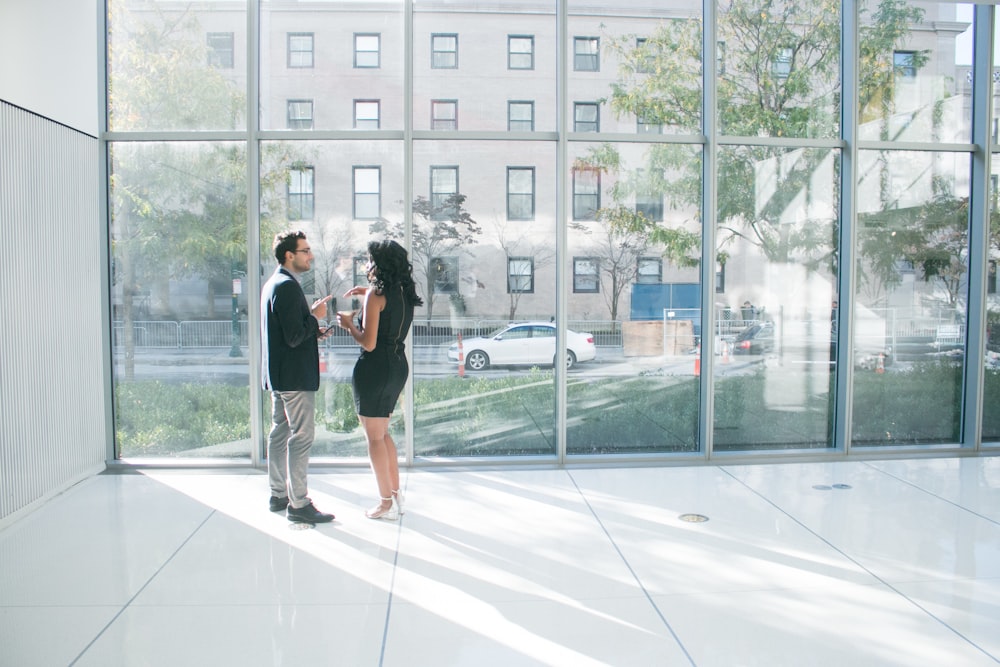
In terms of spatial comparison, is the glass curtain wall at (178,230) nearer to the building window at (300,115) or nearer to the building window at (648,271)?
the building window at (300,115)

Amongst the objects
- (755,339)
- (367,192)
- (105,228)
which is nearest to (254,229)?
(367,192)

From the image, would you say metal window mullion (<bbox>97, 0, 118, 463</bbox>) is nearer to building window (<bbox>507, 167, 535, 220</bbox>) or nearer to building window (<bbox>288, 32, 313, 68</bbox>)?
building window (<bbox>288, 32, 313, 68</bbox>)

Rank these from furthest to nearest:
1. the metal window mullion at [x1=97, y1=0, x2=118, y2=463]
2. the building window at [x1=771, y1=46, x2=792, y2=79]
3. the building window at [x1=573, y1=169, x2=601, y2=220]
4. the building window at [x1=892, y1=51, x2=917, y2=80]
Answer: the building window at [x1=892, y1=51, x2=917, y2=80] → the building window at [x1=771, y1=46, x2=792, y2=79] → the building window at [x1=573, y1=169, x2=601, y2=220] → the metal window mullion at [x1=97, y1=0, x2=118, y2=463]

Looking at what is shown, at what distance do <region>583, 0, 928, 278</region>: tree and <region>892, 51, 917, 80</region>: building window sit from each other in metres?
0.03

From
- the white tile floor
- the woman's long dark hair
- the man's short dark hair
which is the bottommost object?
the white tile floor

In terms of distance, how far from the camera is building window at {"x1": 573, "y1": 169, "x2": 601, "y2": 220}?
5.86 meters

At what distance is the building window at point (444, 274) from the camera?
5797 millimetres


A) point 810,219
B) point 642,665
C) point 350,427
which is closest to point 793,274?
point 810,219

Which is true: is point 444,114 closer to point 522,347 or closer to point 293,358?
point 522,347

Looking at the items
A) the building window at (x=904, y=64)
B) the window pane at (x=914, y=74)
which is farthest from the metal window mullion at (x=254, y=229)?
the building window at (x=904, y=64)

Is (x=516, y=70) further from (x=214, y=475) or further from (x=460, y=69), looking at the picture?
(x=214, y=475)

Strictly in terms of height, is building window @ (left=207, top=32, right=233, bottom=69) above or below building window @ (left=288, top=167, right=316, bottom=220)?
above

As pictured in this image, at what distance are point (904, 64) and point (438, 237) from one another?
3.87 m

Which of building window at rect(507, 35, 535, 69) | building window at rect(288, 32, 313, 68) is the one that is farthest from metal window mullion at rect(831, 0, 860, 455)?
building window at rect(288, 32, 313, 68)
